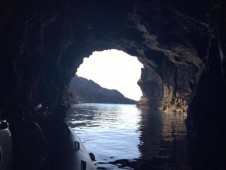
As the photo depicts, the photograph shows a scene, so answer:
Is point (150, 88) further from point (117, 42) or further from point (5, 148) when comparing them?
point (5, 148)

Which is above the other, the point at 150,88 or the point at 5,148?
the point at 150,88

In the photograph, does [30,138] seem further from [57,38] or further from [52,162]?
[57,38]

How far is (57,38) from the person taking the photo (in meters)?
30.0

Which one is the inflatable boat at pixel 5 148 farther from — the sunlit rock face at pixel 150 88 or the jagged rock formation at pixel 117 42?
the sunlit rock face at pixel 150 88

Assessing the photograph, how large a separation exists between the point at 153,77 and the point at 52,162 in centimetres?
9578

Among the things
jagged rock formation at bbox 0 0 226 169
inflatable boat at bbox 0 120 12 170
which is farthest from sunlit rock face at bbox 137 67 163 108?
inflatable boat at bbox 0 120 12 170

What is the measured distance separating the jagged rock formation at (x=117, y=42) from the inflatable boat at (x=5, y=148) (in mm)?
7969

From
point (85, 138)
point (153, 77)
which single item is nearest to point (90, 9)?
point (85, 138)

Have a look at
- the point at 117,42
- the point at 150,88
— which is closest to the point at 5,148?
the point at 117,42

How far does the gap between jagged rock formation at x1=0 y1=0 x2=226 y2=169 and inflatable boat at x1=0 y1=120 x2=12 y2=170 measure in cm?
797

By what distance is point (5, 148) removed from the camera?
5.79 m

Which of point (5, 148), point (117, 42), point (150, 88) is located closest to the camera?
point (5, 148)

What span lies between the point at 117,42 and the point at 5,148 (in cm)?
A: 3826

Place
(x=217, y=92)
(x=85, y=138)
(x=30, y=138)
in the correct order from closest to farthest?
(x=30, y=138) → (x=217, y=92) → (x=85, y=138)
